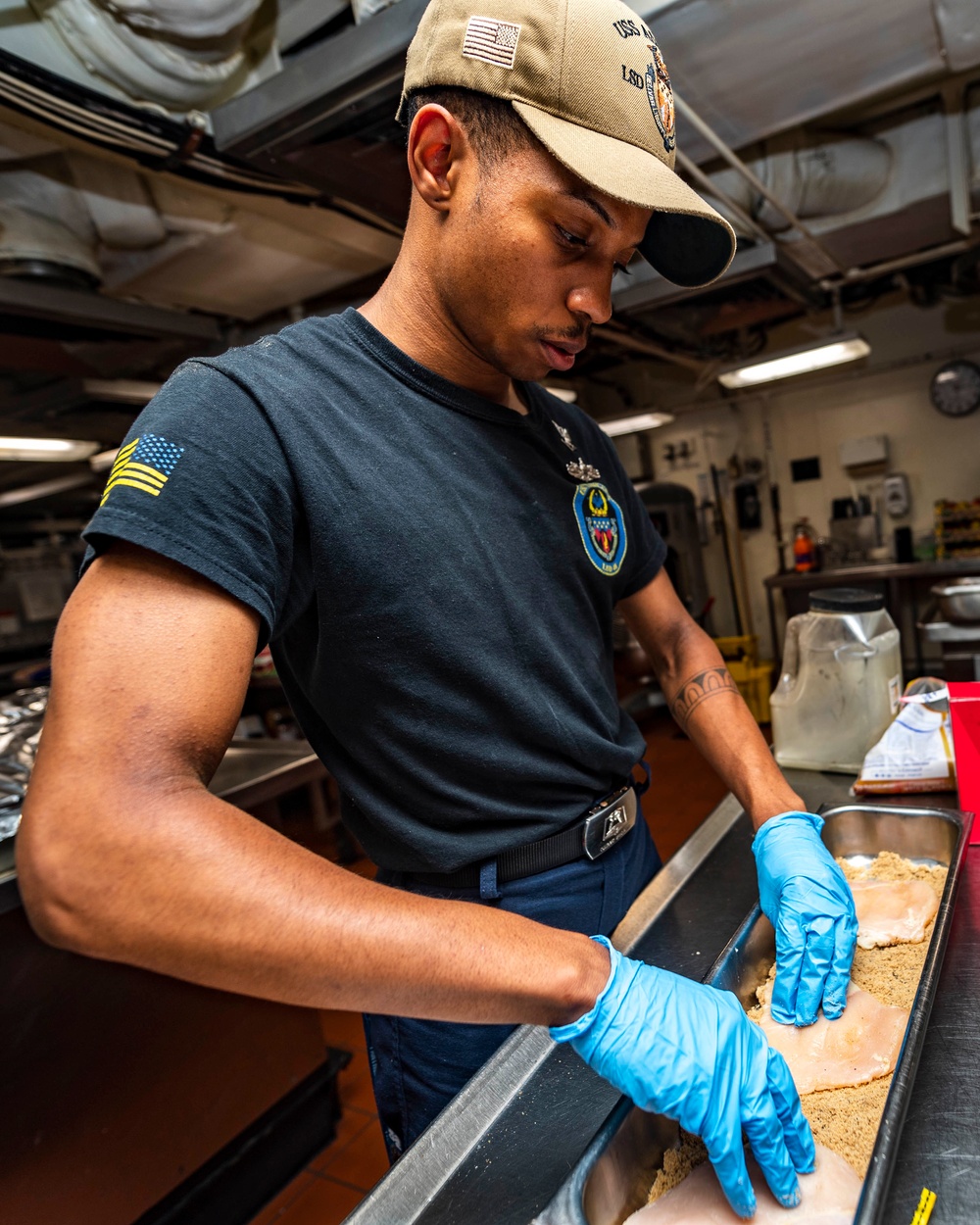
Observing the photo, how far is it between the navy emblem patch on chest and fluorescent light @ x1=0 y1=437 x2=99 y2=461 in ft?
12.7

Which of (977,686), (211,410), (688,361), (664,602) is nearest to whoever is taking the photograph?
(211,410)

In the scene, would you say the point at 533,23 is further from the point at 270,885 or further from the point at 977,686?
the point at 977,686

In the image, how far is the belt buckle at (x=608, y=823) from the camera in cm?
108

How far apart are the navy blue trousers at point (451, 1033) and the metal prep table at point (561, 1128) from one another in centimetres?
10

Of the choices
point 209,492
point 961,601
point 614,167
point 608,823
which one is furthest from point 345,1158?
point 614,167

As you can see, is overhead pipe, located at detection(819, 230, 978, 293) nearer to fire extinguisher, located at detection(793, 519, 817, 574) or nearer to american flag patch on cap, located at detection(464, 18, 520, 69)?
fire extinguisher, located at detection(793, 519, 817, 574)

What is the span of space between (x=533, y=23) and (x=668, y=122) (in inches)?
8.3

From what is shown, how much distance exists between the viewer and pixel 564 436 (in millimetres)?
1234

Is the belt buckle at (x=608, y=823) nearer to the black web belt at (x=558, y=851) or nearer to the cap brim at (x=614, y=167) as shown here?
the black web belt at (x=558, y=851)

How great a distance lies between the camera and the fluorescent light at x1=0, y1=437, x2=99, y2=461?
4.07m

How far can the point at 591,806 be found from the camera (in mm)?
1109

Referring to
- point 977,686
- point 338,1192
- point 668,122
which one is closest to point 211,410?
point 668,122

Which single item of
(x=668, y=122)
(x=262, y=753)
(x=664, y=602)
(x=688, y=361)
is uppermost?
(x=688, y=361)

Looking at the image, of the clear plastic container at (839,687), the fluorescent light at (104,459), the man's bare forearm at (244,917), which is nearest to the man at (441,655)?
the man's bare forearm at (244,917)
